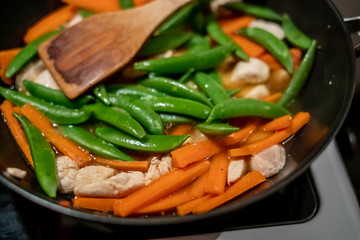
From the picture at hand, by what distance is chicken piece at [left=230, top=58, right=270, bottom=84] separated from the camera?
247 cm

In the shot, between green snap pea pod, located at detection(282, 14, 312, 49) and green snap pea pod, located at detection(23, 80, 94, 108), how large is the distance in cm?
146

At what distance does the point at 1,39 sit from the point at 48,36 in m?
0.34

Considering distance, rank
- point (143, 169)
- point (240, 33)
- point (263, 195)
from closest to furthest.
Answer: point (263, 195)
point (143, 169)
point (240, 33)

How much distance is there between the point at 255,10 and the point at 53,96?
1616 mm

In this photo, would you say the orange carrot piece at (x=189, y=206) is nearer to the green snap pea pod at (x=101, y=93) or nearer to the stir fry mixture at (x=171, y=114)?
the stir fry mixture at (x=171, y=114)

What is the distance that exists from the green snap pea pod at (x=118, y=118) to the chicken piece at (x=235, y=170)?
1.72 ft

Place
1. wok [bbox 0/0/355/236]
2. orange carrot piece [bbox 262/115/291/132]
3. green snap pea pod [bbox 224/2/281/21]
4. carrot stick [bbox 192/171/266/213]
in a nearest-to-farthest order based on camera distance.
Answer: wok [bbox 0/0/355/236], carrot stick [bbox 192/171/266/213], orange carrot piece [bbox 262/115/291/132], green snap pea pod [bbox 224/2/281/21]

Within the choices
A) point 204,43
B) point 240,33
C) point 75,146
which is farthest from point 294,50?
point 75,146

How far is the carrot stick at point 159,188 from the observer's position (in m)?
1.80

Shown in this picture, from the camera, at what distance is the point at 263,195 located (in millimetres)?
1586

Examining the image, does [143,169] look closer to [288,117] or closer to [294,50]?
[288,117]

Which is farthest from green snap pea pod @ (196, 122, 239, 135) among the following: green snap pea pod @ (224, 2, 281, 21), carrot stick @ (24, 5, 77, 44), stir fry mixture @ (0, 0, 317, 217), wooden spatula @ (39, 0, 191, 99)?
carrot stick @ (24, 5, 77, 44)

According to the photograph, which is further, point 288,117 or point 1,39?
point 1,39

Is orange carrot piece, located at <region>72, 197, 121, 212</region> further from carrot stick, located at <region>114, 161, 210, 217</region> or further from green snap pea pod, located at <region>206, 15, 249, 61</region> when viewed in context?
green snap pea pod, located at <region>206, 15, 249, 61</region>
